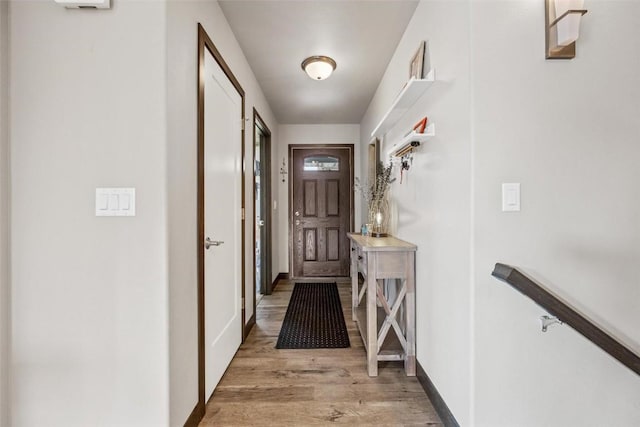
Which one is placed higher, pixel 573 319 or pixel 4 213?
pixel 4 213

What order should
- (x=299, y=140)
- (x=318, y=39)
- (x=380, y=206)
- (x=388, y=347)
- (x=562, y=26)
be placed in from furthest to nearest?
(x=299, y=140) < (x=380, y=206) < (x=318, y=39) < (x=388, y=347) < (x=562, y=26)

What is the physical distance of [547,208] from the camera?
1277 millimetres

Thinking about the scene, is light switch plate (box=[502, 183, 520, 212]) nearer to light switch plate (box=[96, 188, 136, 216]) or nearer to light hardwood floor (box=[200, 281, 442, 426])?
light hardwood floor (box=[200, 281, 442, 426])

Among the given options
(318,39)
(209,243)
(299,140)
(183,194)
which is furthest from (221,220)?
(299,140)

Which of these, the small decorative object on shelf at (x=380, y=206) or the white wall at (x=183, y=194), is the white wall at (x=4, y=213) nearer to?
the white wall at (x=183, y=194)

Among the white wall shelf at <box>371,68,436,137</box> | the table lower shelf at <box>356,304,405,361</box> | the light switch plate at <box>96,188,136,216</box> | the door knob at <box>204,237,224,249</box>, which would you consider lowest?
the table lower shelf at <box>356,304,405,361</box>

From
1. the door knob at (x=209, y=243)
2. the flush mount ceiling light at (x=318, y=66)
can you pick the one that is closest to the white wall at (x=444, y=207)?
the flush mount ceiling light at (x=318, y=66)

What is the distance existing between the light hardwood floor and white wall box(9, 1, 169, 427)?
57 centimetres

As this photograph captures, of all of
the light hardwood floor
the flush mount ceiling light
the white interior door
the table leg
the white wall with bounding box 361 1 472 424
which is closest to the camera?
the white wall with bounding box 361 1 472 424

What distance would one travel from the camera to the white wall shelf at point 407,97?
5.43 feet

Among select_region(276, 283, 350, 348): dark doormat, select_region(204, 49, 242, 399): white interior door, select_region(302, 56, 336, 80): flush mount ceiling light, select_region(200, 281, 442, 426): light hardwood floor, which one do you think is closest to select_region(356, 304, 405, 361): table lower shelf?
select_region(200, 281, 442, 426): light hardwood floor

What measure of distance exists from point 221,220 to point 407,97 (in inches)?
55.9

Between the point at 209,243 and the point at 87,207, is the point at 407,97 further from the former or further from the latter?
the point at 87,207

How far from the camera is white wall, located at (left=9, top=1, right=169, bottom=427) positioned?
1214 mm
